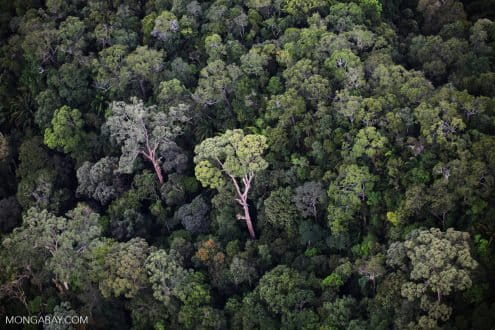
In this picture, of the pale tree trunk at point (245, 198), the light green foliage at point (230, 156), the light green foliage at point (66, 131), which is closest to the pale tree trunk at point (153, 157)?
the light green foliage at point (230, 156)

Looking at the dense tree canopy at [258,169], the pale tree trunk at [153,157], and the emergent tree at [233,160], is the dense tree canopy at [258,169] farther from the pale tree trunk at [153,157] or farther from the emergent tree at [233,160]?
the pale tree trunk at [153,157]

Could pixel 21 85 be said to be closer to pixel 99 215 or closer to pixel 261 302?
pixel 99 215

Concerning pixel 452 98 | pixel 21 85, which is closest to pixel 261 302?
pixel 452 98

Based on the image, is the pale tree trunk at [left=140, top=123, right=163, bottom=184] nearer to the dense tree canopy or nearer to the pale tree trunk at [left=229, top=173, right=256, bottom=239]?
the dense tree canopy

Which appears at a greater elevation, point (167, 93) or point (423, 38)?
point (423, 38)

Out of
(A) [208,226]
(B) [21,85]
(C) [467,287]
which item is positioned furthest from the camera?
(B) [21,85]

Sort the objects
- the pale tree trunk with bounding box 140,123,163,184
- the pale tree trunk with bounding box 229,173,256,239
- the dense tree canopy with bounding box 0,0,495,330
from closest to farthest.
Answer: the dense tree canopy with bounding box 0,0,495,330 → the pale tree trunk with bounding box 229,173,256,239 → the pale tree trunk with bounding box 140,123,163,184

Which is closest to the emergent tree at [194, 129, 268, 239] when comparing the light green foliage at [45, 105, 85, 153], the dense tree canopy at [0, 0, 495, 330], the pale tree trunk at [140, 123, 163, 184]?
the dense tree canopy at [0, 0, 495, 330]

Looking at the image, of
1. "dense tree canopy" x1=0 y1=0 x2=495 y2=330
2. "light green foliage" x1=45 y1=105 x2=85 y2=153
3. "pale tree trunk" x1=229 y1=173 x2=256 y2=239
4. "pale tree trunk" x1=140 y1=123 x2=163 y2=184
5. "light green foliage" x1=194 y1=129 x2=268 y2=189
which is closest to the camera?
"dense tree canopy" x1=0 y1=0 x2=495 y2=330
